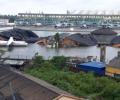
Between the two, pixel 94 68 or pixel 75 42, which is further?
pixel 75 42

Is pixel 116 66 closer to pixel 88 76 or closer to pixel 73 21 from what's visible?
pixel 88 76

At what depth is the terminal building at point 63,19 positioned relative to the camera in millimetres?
33344

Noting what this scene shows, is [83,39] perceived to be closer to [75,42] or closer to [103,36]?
[75,42]

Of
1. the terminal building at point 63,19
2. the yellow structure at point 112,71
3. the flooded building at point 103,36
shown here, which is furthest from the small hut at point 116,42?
the terminal building at point 63,19

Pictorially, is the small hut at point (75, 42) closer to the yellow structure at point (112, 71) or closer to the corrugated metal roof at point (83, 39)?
the corrugated metal roof at point (83, 39)

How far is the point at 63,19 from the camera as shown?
34938 millimetres

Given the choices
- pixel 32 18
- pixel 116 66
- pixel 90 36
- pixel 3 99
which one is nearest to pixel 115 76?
pixel 116 66

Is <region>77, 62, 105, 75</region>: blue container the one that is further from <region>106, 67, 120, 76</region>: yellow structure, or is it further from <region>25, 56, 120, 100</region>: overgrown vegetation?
<region>25, 56, 120, 100</region>: overgrown vegetation

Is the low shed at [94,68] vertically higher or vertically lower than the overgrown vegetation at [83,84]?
higher

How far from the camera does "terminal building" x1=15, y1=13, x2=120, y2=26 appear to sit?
33344 millimetres

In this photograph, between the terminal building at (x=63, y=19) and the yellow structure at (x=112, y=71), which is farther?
the terminal building at (x=63, y=19)

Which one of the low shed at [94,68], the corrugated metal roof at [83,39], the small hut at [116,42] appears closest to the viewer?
the low shed at [94,68]

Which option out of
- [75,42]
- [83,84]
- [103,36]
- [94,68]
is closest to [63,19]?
[103,36]

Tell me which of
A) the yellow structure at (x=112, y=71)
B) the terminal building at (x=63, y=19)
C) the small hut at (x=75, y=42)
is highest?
the terminal building at (x=63, y=19)
